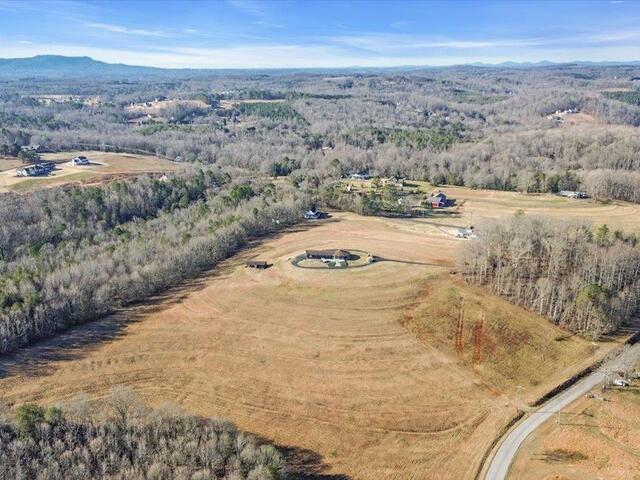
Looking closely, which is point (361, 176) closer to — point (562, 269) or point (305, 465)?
point (562, 269)

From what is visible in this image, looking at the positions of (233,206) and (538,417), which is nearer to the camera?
(538,417)

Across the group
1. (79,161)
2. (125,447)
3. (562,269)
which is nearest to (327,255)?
(562,269)

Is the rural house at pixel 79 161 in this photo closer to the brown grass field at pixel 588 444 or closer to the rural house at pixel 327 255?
the rural house at pixel 327 255

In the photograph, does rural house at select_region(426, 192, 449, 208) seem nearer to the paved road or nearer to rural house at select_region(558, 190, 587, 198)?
rural house at select_region(558, 190, 587, 198)

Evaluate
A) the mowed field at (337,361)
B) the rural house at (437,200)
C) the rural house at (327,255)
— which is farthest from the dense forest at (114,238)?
the rural house at (437,200)

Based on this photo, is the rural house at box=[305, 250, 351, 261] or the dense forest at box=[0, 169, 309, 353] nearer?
the dense forest at box=[0, 169, 309, 353]

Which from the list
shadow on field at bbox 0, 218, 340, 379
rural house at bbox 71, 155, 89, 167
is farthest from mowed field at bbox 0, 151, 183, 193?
shadow on field at bbox 0, 218, 340, 379

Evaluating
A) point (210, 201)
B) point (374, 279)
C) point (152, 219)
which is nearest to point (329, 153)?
point (210, 201)
